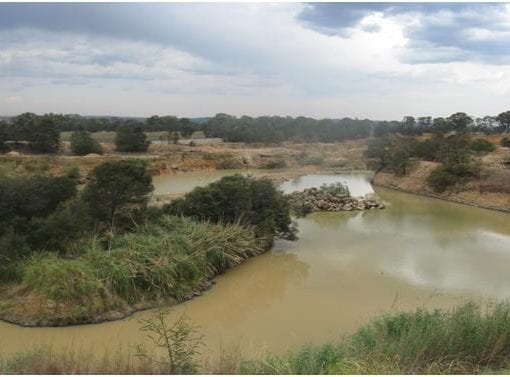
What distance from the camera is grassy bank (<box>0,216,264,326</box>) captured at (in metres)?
9.28

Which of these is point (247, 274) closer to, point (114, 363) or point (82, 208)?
point (82, 208)

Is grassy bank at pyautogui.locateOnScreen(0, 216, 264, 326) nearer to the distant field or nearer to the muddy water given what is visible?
the muddy water

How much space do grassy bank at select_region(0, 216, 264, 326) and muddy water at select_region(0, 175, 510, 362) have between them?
325 mm

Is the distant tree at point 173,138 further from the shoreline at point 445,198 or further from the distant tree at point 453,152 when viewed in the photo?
the distant tree at point 453,152

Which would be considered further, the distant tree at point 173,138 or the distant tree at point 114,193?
the distant tree at point 173,138

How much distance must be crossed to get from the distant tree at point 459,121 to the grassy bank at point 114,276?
61.0 meters

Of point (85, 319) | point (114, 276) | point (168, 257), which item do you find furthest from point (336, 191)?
point (85, 319)

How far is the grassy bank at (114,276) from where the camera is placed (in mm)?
9277

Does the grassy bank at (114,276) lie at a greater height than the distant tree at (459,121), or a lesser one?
lesser

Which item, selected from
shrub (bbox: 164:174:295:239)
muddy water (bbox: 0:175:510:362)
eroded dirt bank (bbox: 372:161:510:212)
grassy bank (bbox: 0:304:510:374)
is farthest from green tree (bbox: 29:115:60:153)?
grassy bank (bbox: 0:304:510:374)

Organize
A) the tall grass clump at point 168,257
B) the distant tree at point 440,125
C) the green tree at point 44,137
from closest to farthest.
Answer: the tall grass clump at point 168,257 → the green tree at point 44,137 → the distant tree at point 440,125

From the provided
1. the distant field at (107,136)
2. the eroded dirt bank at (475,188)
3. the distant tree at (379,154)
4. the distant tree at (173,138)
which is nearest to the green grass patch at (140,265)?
the eroded dirt bank at (475,188)

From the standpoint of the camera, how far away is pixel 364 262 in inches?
539

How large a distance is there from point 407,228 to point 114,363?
1551 cm
